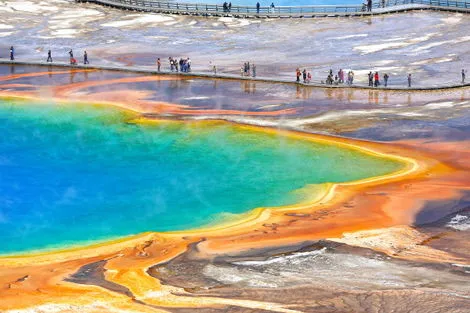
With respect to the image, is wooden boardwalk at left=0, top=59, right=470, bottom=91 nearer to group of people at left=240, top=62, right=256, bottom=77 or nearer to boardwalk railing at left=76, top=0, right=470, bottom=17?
group of people at left=240, top=62, right=256, bottom=77

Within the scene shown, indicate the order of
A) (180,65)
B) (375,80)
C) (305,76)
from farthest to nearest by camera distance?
(180,65)
(305,76)
(375,80)

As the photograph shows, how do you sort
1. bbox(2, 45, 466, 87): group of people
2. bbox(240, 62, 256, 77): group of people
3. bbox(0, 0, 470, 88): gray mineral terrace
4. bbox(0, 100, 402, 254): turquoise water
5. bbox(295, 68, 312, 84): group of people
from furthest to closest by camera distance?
bbox(0, 0, 470, 88): gray mineral terrace < bbox(240, 62, 256, 77): group of people < bbox(295, 68, 312, 84): group of people < bbox(2, 45, 466, 87): group of people < bbox(0, 100, 402, 254): turquoise water

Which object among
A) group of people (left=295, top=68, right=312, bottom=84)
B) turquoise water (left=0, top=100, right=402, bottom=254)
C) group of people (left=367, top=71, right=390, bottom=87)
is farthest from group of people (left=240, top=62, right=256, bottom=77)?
turquoise water (left=0, top=100, right=402, bottom=254)

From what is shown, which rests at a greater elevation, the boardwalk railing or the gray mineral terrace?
the boardwalk railing

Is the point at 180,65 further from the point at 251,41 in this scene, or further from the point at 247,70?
the point at 251,41

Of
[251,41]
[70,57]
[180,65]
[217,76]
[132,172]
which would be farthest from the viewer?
[251,41]

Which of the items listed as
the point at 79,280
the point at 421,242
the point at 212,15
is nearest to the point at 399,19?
the point at 212,15

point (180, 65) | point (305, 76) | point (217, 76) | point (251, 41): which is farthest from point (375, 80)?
point (251, 41)

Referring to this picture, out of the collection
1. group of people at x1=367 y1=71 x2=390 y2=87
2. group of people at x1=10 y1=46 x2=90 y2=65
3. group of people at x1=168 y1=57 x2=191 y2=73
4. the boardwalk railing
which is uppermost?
the boardwalk railing
